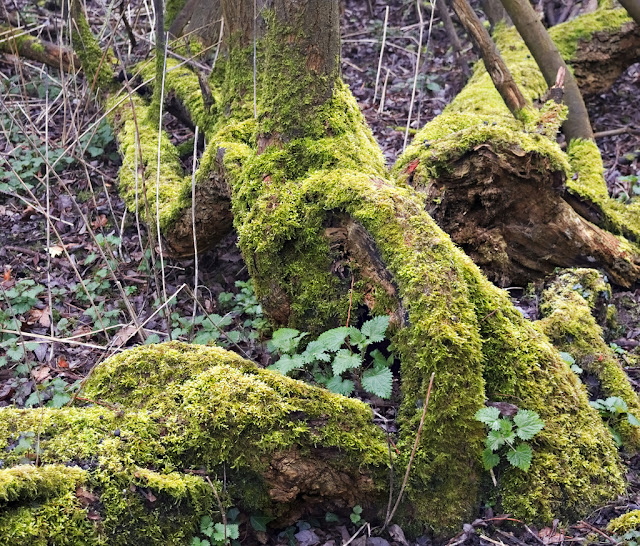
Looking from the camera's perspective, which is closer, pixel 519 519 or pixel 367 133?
pixel 519 519

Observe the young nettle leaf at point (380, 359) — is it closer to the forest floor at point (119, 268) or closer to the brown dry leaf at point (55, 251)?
the forest floor at point (119, 268)

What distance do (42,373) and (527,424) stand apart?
3126 millimetres

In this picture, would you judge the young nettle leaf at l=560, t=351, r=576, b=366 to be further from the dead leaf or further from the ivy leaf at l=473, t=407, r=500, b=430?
the dead leaf

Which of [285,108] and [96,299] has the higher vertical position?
[285,108]

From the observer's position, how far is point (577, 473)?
274cm

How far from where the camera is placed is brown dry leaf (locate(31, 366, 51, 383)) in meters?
4.04

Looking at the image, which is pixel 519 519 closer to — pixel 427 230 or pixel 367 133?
pixel 427 230

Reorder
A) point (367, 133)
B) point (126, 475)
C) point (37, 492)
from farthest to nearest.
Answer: point (367, 133), point (126, 475), point (37, 492)

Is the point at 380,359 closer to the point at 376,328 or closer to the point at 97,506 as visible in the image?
the point at 376,328

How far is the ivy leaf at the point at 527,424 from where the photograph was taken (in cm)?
256

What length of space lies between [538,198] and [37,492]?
3475 mm

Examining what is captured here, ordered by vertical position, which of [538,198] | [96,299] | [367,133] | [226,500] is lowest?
[96,299]

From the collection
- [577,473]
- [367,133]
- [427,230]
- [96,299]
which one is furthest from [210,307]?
[577,473]

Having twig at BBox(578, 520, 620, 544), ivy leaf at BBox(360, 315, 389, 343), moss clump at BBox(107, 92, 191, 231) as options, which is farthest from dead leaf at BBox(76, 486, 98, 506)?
moss clump at BBox(107, 92, 191, 231)
